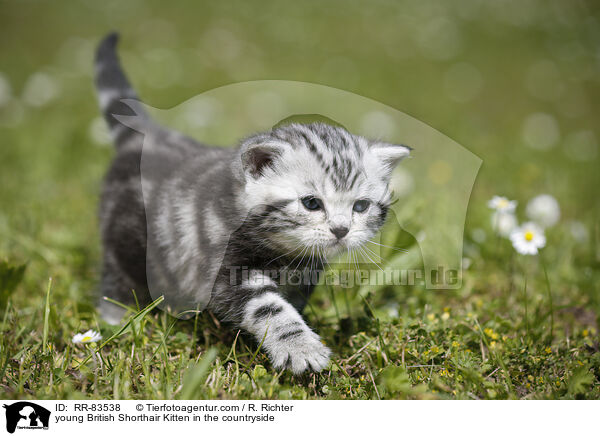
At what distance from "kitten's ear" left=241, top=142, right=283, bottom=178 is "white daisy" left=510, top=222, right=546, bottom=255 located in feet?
3.77

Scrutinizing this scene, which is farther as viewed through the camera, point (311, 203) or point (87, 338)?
point (87, 338)

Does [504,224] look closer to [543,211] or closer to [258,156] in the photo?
[543,211]

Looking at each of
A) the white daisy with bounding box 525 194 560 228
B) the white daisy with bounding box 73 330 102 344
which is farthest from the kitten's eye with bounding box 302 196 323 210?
the white daisy with bounding box 525 194 560 228

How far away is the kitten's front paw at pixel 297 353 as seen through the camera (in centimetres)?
151

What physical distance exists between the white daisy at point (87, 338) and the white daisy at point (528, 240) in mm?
1698

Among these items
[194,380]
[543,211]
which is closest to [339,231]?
[194,380]

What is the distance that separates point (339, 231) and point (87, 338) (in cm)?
101

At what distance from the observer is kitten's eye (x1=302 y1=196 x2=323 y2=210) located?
157cm

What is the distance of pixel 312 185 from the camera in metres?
1.55
